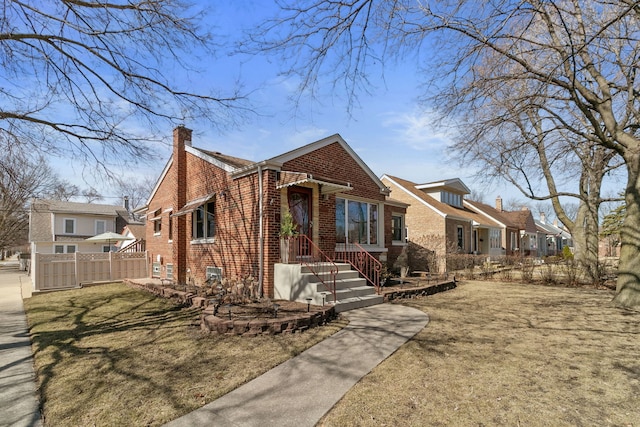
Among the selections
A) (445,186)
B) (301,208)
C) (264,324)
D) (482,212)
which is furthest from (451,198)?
(264,324)

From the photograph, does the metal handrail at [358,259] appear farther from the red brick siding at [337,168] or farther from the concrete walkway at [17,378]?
the concrete walkway at [17,378]

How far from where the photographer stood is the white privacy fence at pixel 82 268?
14898 mm

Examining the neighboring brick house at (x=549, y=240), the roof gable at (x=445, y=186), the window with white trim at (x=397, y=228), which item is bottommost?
the neighboring brick house at (x=549, y=240)

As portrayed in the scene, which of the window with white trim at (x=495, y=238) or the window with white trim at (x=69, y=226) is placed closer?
the window with white trim at (x=495, y=238)

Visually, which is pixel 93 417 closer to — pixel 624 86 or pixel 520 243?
pixel 624 86

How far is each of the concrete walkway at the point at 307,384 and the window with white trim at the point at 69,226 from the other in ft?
121

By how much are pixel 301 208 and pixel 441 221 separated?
14.6 metres

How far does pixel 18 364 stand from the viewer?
5.93m

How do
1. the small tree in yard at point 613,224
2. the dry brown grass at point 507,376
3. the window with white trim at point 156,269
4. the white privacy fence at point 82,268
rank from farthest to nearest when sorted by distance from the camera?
the small tree in yard at point 613,224 < the window with white trim at point 156,269 < the white privacy fence at point 82,268 < the dry brown grass at point 507,376

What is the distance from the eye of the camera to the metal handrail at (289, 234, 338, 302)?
9.17m

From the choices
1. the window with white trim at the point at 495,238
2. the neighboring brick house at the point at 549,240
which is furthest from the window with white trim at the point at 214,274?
the neighboring brick house at the point at 549,240

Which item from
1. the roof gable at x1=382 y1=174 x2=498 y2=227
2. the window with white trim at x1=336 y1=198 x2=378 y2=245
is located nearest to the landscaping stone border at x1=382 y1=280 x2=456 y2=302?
the window with white trim at x1=336 y1=198 x2=378 y2=245

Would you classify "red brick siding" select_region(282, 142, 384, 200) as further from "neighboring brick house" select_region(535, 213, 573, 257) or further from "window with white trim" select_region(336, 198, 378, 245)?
"neighboring brick house" select_region(535, 213, 573, 257)

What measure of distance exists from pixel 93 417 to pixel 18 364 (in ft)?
11.0
